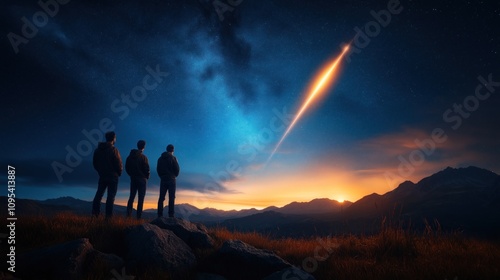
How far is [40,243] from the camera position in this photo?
6.14 meters

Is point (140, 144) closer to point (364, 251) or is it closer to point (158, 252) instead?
point (158, 252)

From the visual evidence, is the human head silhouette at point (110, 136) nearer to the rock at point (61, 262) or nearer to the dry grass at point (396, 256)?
the dry grass at point (396, 256)

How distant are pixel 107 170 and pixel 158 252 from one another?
5179 millimetres

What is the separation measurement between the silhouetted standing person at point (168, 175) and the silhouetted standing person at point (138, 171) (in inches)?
28.0

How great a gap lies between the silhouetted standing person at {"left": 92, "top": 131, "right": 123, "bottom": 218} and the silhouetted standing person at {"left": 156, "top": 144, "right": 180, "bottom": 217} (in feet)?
7.65

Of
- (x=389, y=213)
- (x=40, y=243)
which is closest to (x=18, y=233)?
(x=40, y=243)

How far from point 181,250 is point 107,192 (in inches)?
197

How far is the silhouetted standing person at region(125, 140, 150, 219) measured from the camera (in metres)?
Result: 11.2

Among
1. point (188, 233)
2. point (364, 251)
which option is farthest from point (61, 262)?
point (364, 251)

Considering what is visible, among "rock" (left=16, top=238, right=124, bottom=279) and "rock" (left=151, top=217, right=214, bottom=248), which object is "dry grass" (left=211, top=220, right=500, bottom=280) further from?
"rock" (left=16, top=238, right=124, bottom=279)

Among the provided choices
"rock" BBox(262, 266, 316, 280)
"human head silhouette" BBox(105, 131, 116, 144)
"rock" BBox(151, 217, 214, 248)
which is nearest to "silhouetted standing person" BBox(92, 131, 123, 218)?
"human head silhouette" BBox(105, 131, 116, 144)

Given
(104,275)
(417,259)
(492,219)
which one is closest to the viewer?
(104,275)

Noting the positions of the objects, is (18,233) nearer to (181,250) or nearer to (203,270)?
(181,250)

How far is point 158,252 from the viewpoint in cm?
564
